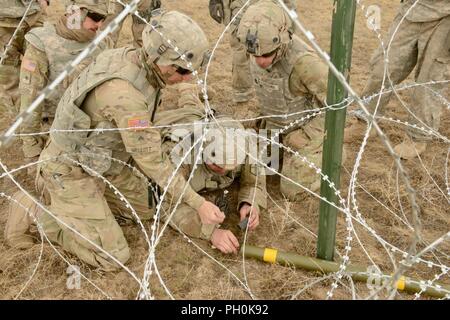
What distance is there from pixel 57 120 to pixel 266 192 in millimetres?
1726

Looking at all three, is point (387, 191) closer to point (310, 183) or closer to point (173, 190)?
point (310, 183)

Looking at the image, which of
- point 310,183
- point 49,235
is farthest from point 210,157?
point 49,235

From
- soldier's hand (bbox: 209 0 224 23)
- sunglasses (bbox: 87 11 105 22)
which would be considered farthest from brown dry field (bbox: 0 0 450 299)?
soldier's hand (bbox: 209 0 224 23)

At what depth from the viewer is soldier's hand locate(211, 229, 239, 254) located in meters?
3.50

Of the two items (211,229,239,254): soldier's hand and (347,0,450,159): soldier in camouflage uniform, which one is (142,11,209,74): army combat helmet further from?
(347,0,450,159): soldier in camouflage uniform

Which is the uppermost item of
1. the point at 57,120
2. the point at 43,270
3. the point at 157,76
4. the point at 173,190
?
the point at 157,76

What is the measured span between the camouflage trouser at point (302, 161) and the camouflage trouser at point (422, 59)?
820mm

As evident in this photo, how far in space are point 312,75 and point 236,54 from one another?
4.74 feet

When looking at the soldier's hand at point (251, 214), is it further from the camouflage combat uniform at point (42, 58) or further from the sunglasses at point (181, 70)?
the camouflage combat uniform at point (42, 58)

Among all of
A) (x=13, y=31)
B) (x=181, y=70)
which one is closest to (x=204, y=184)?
(x=181, y=70)

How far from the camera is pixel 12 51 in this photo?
458 cm

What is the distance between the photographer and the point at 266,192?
404cm

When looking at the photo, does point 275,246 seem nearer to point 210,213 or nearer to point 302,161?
point 210,213
